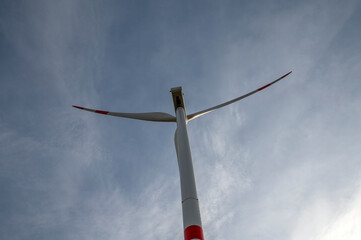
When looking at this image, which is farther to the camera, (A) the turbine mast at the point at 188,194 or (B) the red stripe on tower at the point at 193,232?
(A) the turbine mast at the point at 188,194

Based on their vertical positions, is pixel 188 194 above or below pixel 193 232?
above

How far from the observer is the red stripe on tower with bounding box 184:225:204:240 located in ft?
30.3

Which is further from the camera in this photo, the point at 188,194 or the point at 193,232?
the point at 188,194

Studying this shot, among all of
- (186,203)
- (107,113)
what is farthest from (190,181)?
(107,113)

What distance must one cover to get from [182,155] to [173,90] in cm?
724

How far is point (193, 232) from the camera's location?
30.8ft

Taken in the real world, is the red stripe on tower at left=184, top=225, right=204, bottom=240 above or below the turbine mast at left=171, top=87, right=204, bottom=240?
below

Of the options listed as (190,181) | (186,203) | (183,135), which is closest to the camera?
(186,203)

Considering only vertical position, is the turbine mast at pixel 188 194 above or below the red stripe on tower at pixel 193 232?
above

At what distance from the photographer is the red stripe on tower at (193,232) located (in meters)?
9.24

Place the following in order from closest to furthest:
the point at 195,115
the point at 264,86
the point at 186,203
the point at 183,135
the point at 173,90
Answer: the point at 186,203 < the point at 183,135 < the point at 173,90 < the point at 195,115 < the point at 264,86

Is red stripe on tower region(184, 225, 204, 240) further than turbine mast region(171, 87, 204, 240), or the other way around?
turbine mast region(171, 87, 204, 240)

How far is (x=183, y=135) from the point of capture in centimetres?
1430

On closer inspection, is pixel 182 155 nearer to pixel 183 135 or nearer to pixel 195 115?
pixel 183 135
